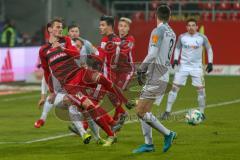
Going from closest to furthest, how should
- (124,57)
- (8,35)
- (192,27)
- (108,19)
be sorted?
(108,19) < (124,57) < (192,27) < (8,35)

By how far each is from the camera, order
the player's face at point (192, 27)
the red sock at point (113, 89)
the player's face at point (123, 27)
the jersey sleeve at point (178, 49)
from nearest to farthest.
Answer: the red sock at point (113, 89)
the player's face at point (123, 27)
the player's face at point (192, 27)
the jersey sleeve at point (178, 49)

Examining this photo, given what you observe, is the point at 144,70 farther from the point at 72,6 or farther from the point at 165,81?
the point at 72,6

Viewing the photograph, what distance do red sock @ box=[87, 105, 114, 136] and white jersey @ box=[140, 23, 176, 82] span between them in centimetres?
131

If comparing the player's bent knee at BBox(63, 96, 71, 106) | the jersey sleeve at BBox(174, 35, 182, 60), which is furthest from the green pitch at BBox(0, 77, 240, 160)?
the jersey sleeve at BBox(174, 35, 182, 60)

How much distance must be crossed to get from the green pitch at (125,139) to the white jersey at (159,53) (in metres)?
1.30

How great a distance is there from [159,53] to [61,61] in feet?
6.52

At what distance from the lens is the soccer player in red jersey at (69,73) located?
46.5 ft

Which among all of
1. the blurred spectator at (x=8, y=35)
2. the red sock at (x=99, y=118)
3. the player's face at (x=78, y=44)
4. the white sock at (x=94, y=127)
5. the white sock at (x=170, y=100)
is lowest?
the blurred spectator at (x=8, y=35)

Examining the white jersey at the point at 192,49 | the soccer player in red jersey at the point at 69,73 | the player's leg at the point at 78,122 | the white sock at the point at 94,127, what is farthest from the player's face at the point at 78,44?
the white jersey at the point at 192,49

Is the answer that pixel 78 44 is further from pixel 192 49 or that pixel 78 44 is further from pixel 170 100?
pixel 192 49

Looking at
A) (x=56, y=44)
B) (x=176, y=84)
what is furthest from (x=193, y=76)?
(x=56, y=44)

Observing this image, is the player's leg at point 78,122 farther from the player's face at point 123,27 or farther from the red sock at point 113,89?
the player's face at point 123,27

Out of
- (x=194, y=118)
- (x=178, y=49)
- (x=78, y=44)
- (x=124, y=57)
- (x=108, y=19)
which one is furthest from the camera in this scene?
(x=178, y=49)

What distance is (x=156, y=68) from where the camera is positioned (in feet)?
43.5
